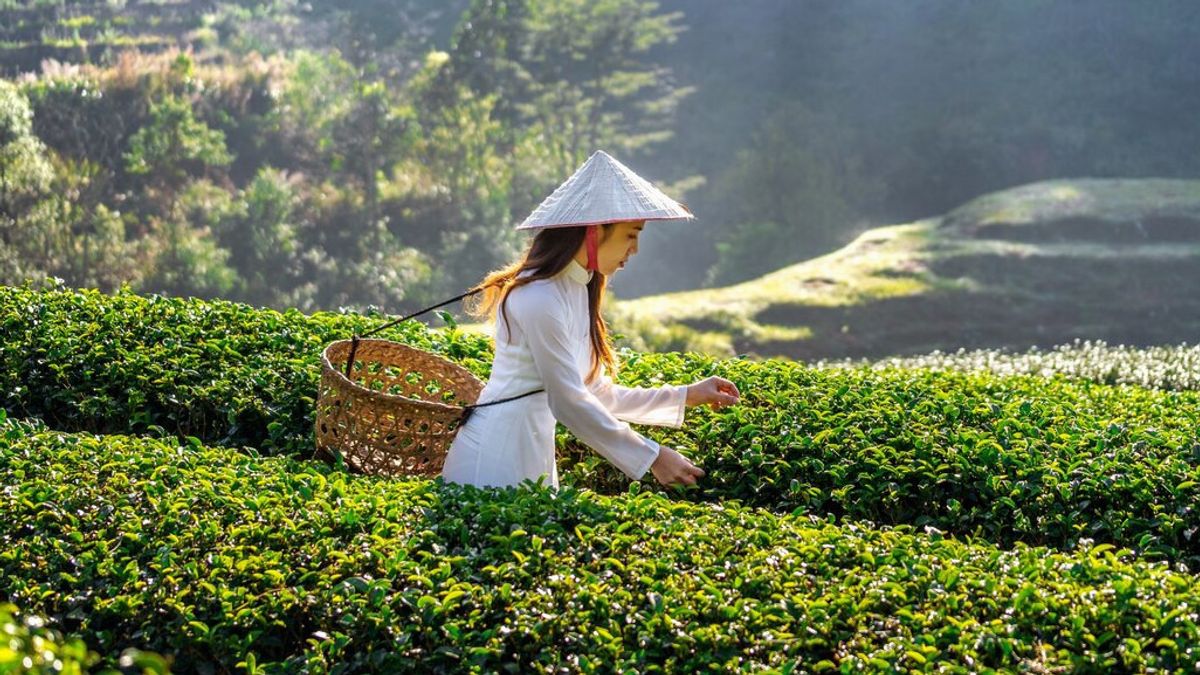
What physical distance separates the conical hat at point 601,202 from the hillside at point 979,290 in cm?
1201

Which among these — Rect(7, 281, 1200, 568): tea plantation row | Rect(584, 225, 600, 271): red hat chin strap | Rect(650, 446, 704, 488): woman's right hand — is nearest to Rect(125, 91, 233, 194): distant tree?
Rect(7, 281, 1200, 568): tea plantation row

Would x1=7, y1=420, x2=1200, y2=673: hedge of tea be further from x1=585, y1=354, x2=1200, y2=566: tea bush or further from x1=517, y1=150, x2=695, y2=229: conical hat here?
x1=517, y1=150, x2=695, y2=229: conical hat

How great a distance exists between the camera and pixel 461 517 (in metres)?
3.49

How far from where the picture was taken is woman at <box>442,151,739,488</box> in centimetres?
387

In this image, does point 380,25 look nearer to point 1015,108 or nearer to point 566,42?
point 566,42

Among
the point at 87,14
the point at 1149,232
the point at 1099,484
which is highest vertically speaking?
the point at 87,14

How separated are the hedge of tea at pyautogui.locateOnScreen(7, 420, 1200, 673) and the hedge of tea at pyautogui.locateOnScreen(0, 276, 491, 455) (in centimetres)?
118

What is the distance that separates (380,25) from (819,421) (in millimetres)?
27994

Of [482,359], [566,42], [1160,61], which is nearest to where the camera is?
[482,359]

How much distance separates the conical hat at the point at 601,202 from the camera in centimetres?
386

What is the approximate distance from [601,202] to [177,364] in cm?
226

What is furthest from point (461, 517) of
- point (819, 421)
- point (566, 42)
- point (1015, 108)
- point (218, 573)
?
point (1015, 108)

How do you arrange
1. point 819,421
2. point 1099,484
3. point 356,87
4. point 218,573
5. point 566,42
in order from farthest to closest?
point 566,42
point 356,87
point 819,421
point 1099,484
point 218,573

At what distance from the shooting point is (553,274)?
3.91 m
